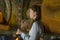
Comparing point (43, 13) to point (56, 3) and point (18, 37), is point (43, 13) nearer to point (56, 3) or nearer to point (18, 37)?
point (56, 3)

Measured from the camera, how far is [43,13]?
3303mm

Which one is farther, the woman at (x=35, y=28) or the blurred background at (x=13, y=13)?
the blurred background at (x=13, y=13)

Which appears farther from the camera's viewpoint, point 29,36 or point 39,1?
point 39,1

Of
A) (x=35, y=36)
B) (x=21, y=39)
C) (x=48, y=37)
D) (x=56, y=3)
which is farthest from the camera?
(x=56, y=3)

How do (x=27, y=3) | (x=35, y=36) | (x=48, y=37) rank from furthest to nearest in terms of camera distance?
(x=27, y=3) < (x=48, y=37) < (x=35, y=36)

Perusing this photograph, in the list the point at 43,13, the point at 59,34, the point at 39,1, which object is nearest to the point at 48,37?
the point at 59,34

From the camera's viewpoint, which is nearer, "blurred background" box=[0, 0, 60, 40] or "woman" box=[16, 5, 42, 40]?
"woman" box=[16, 5, 42, 40]

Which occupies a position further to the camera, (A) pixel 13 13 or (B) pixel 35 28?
(A) pixel 13 13

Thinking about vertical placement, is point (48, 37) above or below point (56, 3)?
below

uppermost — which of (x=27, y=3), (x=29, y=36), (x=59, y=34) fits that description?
(x=27, y=3)

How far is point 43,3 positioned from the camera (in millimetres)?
3330

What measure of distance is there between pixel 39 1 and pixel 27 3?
22 centimetres

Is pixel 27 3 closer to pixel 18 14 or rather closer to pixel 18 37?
pixel 18 14

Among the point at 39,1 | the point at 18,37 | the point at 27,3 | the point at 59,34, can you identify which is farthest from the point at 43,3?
the point at 18,37
